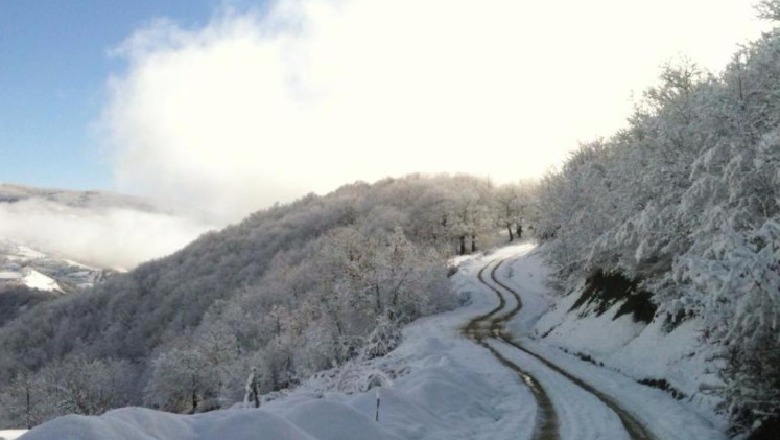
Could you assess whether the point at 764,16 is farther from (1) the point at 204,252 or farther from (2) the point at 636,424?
(1) the point at 204,252

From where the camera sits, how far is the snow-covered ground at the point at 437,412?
10.3 m

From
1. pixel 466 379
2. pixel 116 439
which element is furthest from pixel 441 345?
pixel 116 439

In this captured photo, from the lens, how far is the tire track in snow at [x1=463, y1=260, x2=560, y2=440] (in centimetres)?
1507

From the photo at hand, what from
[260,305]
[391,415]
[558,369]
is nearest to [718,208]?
[558,369]

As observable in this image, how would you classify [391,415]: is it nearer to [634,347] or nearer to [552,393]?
[552,393]

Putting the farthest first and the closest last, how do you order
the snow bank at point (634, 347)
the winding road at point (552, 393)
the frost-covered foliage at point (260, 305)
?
the frost-covered foliage at point (260, 305) < the snow bank at point (634, 347) < the winding road at point (552, 393)

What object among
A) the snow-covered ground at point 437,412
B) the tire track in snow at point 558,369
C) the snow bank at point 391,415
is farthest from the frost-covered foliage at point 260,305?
the snow-covered ground at point 437,412

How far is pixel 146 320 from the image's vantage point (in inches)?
4518

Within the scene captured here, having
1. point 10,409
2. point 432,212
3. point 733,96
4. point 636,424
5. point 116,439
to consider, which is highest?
point 432,212

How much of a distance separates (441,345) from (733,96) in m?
18.9

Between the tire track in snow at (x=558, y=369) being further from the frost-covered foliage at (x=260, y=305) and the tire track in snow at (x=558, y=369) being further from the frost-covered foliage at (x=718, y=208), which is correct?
the frost-covered foliage at (x=260, y=305)

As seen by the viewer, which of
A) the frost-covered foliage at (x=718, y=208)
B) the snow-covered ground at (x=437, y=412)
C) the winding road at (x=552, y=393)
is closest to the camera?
the snow-covered ground at (x=437, y=412)

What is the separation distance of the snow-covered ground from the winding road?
0.08 meters

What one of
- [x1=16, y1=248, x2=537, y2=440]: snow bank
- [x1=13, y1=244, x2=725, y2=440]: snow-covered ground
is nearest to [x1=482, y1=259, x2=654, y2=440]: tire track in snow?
[x1=13, y1=244, x2=725, y2=440]: snow-covered ground
